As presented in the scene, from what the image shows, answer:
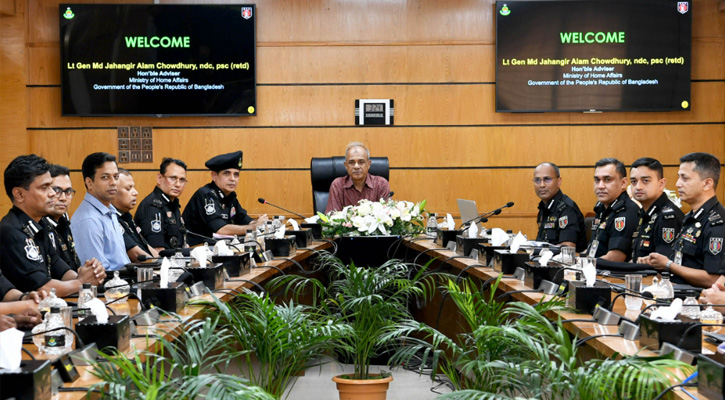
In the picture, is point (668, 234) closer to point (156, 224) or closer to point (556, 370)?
point (556, 370)

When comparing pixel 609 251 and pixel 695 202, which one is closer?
pixel 695 202

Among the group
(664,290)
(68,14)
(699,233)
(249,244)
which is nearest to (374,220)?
(249,244)

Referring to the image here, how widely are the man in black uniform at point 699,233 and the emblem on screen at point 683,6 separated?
377 cm

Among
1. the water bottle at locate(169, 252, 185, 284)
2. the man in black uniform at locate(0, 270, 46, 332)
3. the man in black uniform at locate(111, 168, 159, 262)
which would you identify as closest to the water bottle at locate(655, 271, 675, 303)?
the water bottle at locate(169, 252, 185, 284)

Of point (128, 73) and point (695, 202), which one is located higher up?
point (128, 73)

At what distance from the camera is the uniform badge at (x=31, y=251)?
3178 mm

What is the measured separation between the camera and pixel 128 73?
6.94m

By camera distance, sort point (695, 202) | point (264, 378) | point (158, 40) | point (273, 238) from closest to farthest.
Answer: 1. point (264, 378)
2. point (695, 202)
3. point (273, 238)
4. point (158, 40)

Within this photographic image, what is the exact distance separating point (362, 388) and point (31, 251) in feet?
4.84

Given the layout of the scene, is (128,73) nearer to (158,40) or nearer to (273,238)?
(158,40)

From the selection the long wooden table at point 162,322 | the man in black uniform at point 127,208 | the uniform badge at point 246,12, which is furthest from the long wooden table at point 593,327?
the uniform badge at point 246,12

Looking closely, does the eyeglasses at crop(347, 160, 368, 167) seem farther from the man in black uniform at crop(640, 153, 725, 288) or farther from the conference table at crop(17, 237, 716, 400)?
the man in black uniform at crop(640, 153, 725, 288)

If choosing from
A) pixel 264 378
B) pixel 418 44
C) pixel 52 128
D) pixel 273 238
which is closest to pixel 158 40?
pixel 52 128

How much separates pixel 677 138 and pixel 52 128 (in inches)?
225
